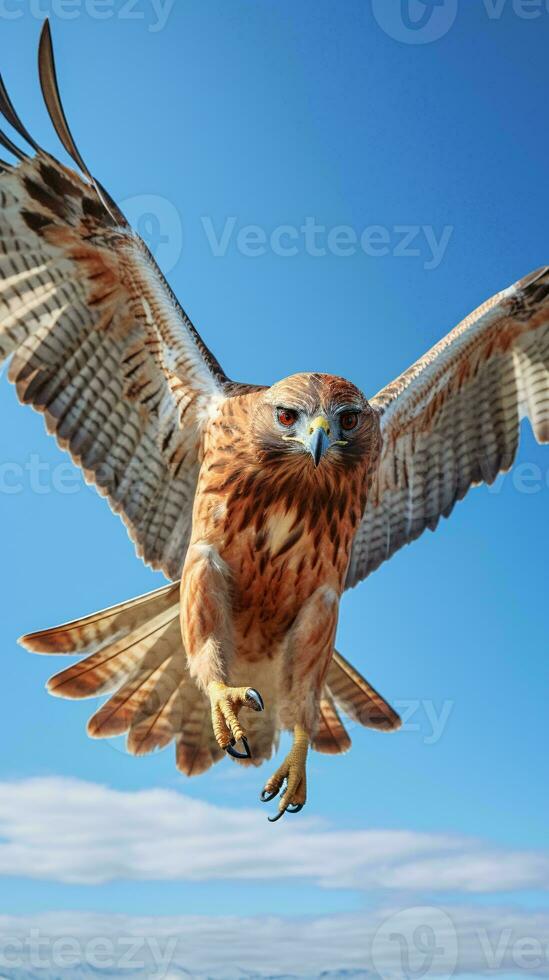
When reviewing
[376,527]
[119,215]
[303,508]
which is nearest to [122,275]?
[119,215]

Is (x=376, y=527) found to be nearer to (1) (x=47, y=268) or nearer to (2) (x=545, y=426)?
Answer: (2) (x=545, y=426)

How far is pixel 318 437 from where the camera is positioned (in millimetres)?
6168

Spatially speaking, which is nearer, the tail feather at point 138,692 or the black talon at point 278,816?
the black talon at point 278,816

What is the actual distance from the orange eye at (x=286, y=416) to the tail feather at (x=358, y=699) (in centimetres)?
248

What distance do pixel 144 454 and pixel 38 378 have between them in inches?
41.0

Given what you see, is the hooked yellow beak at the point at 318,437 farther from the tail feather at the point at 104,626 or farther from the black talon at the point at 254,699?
the tail feather at the point at 104,626

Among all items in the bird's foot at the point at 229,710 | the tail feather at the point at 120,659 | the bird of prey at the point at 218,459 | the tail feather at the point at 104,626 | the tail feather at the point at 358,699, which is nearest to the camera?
the bird's foot at the point at 229,710

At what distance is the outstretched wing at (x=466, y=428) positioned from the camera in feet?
28.1

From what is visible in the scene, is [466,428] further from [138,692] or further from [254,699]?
[254,699]

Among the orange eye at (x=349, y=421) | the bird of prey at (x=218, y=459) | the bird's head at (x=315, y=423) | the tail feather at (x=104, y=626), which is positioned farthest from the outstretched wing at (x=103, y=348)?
the orange eye at (x=349, y=421)

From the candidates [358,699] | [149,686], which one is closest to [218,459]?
[149,686]

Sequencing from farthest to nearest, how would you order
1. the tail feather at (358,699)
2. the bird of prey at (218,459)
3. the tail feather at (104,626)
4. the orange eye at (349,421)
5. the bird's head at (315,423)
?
the tail feather at (358,699) < the tail feather at (104,626) < the bird of prey at (218,459) < the orange eye at (349,421) < the bird's head at (315,423)

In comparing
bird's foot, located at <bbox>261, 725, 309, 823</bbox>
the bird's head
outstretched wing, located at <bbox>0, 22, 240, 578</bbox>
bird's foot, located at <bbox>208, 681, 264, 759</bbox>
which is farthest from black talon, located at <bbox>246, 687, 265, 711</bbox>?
outstretched wing, located at <bbox>0, 22, 240, 578</bbox>

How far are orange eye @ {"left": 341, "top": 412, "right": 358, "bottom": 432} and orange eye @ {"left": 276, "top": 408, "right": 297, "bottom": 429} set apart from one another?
0.32 m
